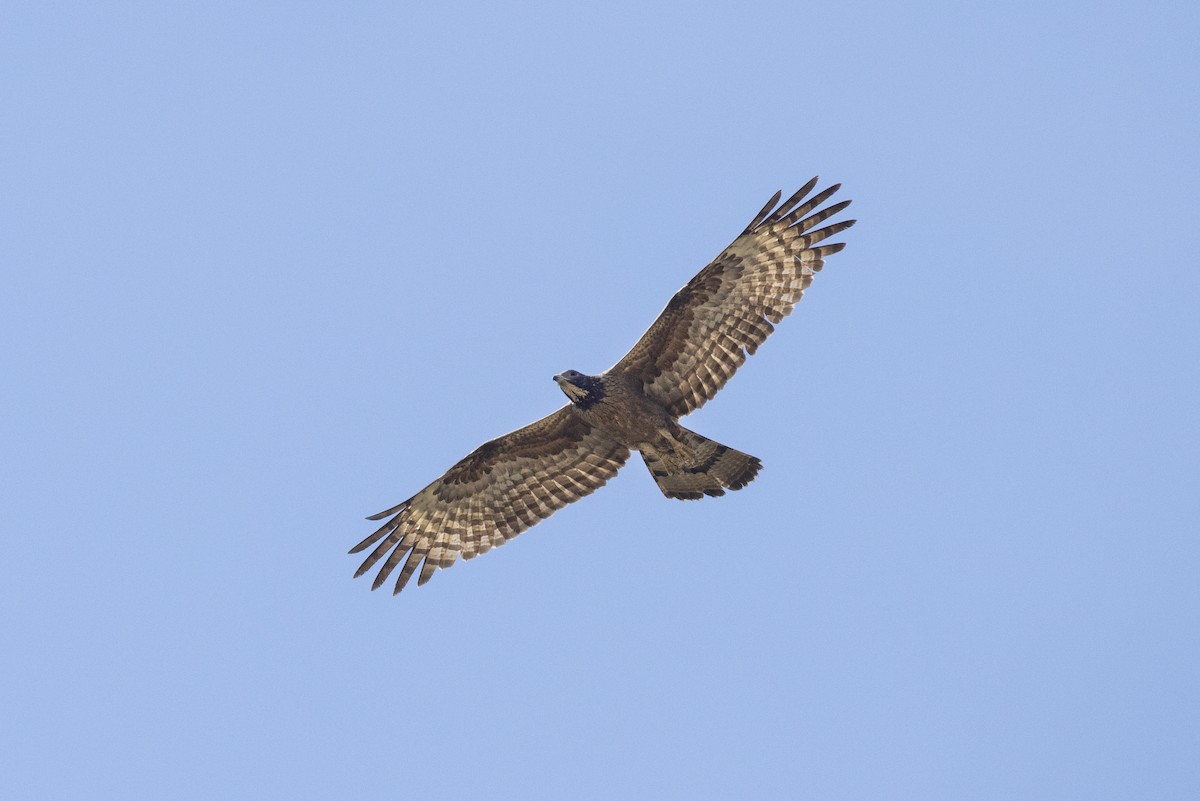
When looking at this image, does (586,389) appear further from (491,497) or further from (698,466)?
(491,497)

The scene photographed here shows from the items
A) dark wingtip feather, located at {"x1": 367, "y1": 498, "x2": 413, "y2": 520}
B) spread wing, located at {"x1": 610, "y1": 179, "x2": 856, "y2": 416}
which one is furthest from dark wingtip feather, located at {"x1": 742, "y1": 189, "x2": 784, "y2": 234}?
dark wingtip feather, located at {"x1": 367, "y1": 498, "x2": 413, "y2": 520}

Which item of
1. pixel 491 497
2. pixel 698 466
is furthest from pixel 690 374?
pixel 491 497

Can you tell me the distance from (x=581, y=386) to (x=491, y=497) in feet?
6.55

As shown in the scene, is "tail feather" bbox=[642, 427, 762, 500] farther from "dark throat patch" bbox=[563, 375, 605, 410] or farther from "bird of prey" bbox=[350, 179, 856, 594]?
"dark throat patch" bbox=[563, 375, 605, 410]

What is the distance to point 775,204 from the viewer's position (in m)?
19.2

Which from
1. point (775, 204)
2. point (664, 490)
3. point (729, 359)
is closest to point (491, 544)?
point (664, 490)

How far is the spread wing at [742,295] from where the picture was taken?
62.4ft

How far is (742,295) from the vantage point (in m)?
19.0

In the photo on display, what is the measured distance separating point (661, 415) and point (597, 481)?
131 cm

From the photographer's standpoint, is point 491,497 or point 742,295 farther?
point 491,497

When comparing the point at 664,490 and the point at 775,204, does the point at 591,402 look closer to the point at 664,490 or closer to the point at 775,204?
the point at 664,490

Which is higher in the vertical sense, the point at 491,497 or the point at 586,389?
the point at 586,389

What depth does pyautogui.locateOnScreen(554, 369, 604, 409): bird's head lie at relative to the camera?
18.9 metres

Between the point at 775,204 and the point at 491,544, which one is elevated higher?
the point at 775,204
